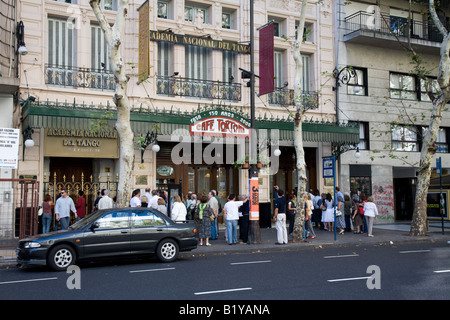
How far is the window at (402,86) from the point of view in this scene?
25.5 metres

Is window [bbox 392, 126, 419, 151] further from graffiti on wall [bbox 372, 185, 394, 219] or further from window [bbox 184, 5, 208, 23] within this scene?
window [bbox 184, 5, 208, 23]

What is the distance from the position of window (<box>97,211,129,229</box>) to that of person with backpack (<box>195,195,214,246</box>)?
4.02 m

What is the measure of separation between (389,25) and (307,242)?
47.7 ft

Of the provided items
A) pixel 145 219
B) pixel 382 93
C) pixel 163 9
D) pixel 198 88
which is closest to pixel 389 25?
pixel 382 93

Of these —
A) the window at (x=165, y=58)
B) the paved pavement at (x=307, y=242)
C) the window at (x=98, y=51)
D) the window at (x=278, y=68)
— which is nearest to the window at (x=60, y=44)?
the window at (x=98, y=51)

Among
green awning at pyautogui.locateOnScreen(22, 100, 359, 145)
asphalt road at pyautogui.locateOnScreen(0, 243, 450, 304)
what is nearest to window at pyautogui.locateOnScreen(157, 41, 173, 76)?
green awning at pyautogui.locateOnScreen(22, 100, 359, 145)

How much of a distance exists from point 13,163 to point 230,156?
34.7 ft

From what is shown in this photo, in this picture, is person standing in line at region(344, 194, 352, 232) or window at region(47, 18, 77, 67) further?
person standing in line at region(344, 194, 352, 232)

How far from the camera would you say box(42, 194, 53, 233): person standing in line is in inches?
627

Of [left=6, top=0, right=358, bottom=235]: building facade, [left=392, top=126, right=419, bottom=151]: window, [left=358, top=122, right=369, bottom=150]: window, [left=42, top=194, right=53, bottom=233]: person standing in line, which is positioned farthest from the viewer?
[left=392, top=126, right=419, bottom=151]: window

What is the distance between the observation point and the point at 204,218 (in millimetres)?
15664

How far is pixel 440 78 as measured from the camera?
697 inches

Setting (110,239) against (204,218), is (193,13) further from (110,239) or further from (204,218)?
(110,239)

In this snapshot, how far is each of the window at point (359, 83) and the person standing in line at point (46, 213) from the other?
599 inches
